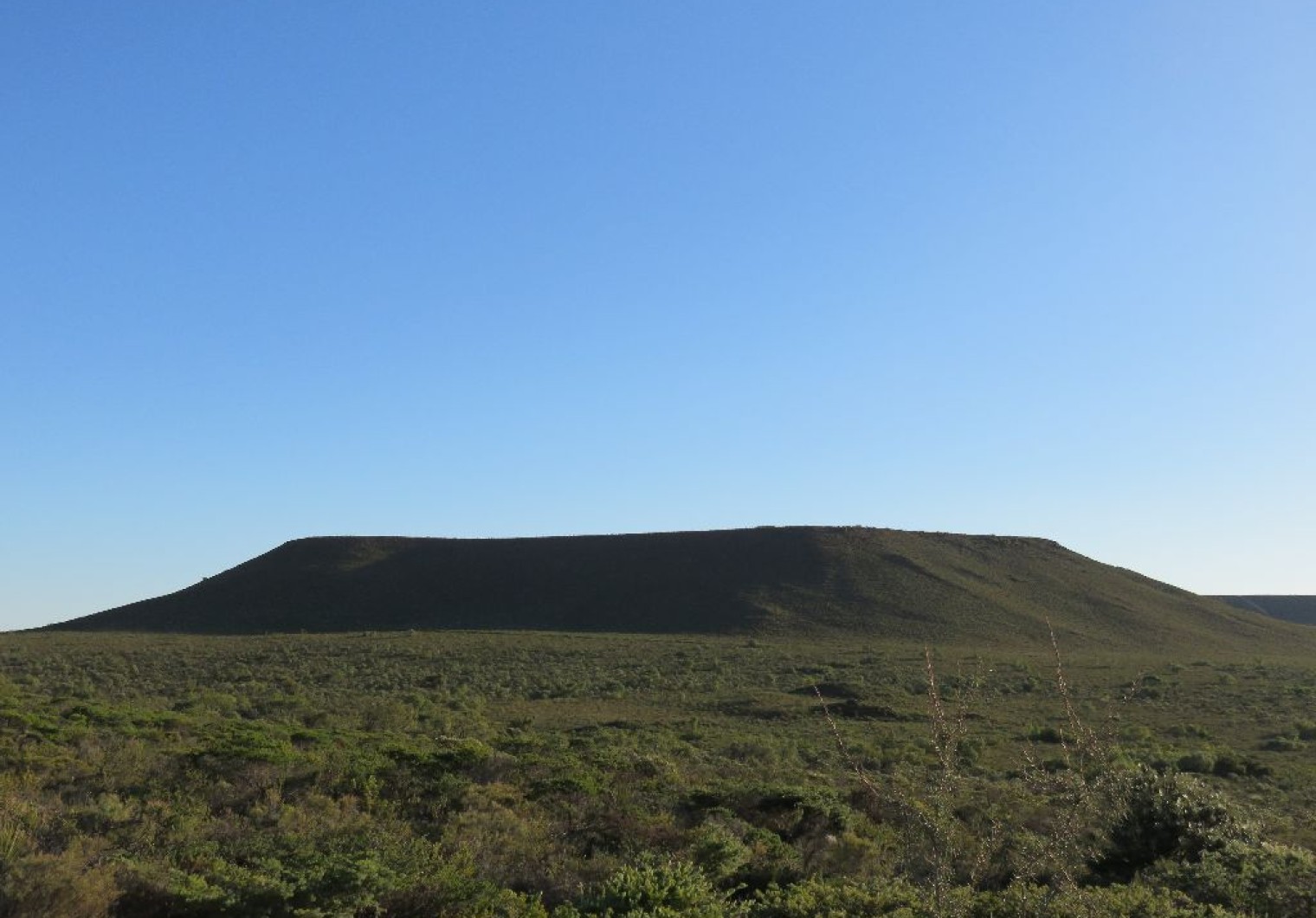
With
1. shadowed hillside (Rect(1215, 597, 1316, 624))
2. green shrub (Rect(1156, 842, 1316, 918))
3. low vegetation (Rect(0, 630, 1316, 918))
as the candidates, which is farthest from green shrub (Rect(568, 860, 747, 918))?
shadowed hillside (Rect(1215, 597, 1316, 624))

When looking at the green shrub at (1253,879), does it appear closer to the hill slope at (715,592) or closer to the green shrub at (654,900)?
the green shrub at (654,900)

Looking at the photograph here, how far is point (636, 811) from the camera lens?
1162cm

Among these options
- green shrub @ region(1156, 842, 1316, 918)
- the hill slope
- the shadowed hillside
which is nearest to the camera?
green shrub @ region(1156, 842, 1316, 918)

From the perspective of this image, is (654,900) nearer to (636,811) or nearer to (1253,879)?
(636,811)

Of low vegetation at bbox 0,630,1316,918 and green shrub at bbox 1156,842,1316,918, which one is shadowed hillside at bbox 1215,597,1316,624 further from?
green shrub at bbox 1156,842,1316,918

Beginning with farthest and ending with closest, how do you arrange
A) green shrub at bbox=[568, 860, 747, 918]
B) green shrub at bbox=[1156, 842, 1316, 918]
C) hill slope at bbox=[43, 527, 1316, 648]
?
hill slope at bbox=[43, 527, 1316, 648]
green shrub at bbox=[1156, 842, 1316, 918]
green shrub at bbox=[568, 860, 747, 918]

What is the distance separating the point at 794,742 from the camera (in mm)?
23062

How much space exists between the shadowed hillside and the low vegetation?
315ft

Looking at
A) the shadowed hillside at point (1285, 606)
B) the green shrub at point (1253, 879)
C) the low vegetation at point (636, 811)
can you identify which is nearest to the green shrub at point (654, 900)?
the low vegetation at point (636, 811)

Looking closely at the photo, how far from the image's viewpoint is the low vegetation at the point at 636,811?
6.76m

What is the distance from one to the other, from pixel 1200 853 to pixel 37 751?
1464cm

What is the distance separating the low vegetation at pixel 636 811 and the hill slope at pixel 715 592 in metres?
33.6

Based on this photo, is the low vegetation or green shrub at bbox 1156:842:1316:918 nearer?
the low vegetation

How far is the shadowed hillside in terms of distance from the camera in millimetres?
108625
